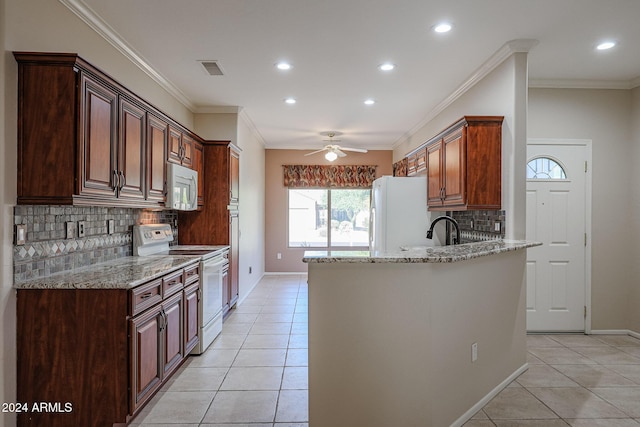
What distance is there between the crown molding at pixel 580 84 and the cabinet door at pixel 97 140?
157 inches

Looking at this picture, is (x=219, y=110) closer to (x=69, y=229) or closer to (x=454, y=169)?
(x=69, y=229)

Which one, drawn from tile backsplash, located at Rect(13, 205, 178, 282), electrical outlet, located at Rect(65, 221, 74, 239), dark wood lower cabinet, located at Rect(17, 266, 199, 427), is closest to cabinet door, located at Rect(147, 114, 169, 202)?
tile backsplash, located at Rect(13, 205, 178, 282)

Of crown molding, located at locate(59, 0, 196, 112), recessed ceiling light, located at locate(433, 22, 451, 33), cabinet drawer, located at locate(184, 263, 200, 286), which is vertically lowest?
Answer: cabinet drawer, located at locate(184, 263, 200, 286)

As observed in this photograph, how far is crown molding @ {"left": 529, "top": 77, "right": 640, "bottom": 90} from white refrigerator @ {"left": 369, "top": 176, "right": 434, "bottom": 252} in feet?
5.06

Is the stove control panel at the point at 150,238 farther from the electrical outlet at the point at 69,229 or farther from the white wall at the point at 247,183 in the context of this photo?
the white wall at the point at 247,183

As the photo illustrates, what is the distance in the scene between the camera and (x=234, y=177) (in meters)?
4.82

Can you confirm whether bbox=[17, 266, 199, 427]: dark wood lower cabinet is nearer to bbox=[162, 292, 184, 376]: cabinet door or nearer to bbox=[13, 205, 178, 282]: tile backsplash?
bbox=[13, 205, 178, 282]: tile backsplash

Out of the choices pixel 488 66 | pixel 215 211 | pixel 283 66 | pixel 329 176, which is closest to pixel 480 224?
pixel 488 66

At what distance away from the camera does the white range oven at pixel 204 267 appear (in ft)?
11.1

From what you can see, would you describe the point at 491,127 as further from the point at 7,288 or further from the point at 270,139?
the point at 270,139

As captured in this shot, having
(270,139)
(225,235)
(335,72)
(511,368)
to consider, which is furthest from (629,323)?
(270,139)

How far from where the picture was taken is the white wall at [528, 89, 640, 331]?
3912 millimetres

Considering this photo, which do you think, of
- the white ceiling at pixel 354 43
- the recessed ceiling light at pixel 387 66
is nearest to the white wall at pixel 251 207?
the white ceiling at pixel 354 43

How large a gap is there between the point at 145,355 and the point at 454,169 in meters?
2.93
